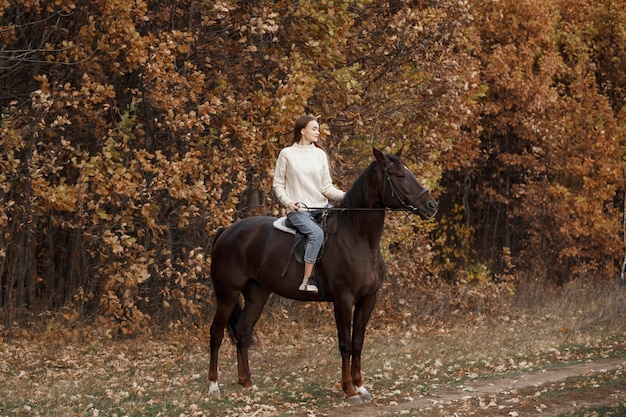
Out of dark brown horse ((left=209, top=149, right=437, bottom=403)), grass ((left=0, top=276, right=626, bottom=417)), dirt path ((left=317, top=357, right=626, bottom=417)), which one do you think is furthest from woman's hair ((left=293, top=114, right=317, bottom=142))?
dirt path ((left=317, top=357, right=626, bottom=417))

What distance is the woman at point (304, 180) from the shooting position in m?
11.4

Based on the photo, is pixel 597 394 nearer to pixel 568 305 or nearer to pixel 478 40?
pixel 568 305

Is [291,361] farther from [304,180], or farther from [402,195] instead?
[402,195]

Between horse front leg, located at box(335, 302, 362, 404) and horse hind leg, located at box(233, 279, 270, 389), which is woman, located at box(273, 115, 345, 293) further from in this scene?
horse hind leg, located at box(233, 279, 270, 389)

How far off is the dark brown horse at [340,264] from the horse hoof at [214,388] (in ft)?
0.04

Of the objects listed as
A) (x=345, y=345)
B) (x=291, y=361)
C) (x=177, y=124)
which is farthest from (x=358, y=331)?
(x=177, y=124)

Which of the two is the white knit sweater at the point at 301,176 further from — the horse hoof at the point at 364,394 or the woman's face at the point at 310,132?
the horse hoof at the point at 364,394

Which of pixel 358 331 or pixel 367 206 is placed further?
pixel 358 331

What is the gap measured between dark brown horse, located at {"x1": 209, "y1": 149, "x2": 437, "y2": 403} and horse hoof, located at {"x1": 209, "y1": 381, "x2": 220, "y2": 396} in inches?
0.4

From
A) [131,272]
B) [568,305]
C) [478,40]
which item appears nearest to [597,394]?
[131,272]

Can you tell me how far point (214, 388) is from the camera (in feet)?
38.4

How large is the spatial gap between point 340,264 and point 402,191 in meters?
1.10

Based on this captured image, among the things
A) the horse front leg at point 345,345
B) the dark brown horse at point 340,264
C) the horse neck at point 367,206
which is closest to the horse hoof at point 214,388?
the dark brown horse at point 340,264

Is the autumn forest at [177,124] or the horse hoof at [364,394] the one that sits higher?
the autumn forest at [177,124]
